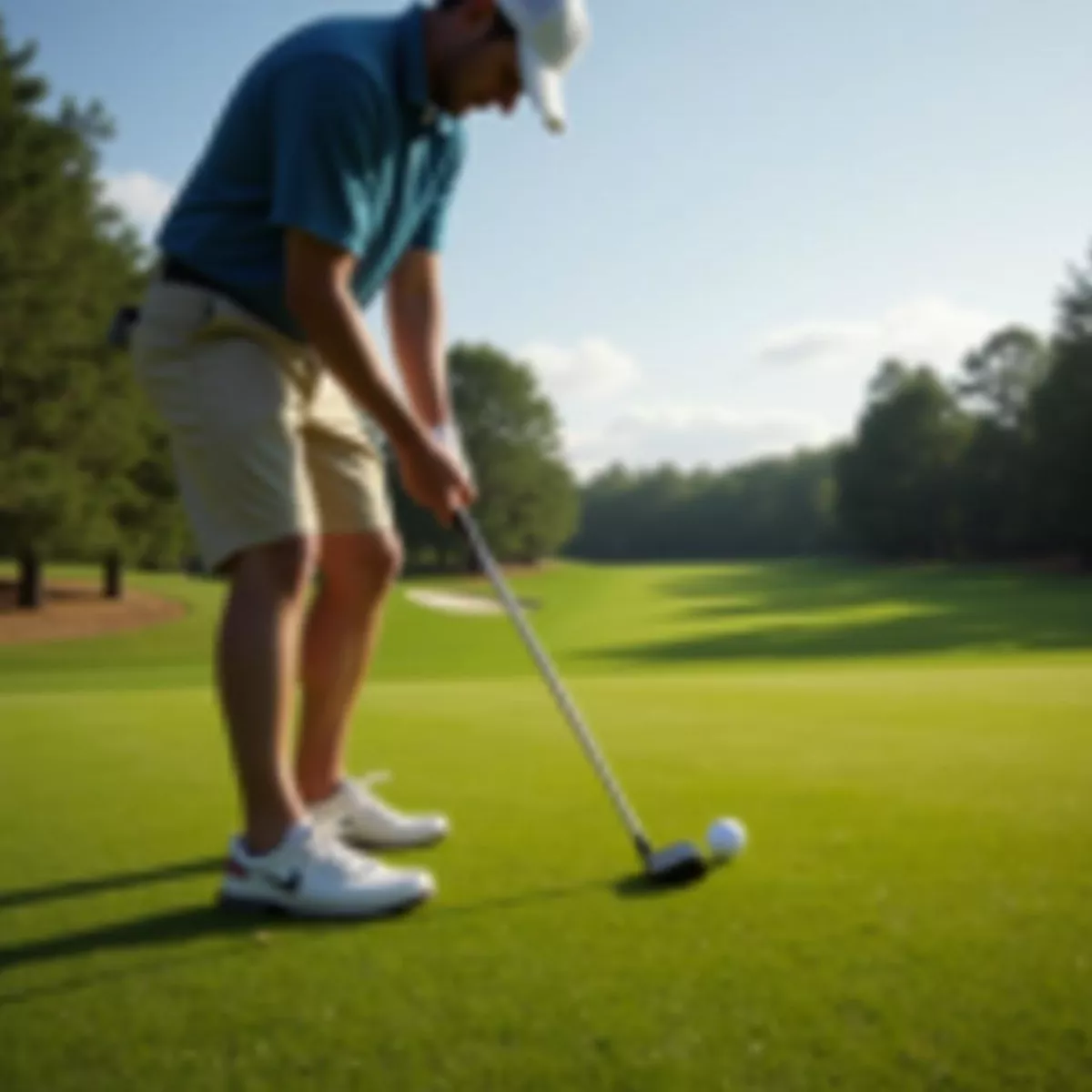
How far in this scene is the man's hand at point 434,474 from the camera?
2.50 metres

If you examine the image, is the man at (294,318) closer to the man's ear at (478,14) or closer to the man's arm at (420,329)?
the man's ear at (478,14)

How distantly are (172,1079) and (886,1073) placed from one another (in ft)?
2.91

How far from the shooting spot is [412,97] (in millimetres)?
2336

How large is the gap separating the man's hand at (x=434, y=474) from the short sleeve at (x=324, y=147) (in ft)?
1.64

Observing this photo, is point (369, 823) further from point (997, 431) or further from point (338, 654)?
point (997, 431)

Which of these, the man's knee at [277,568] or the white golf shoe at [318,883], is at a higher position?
the man's knee at [277,568]

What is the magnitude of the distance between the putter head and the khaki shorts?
3.52 feet

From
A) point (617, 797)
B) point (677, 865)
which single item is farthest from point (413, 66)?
Answer: point (677, 865)

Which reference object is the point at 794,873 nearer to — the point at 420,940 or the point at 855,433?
the point at 420,940

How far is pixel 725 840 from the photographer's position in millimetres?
2238

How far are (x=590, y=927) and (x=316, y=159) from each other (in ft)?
5.34

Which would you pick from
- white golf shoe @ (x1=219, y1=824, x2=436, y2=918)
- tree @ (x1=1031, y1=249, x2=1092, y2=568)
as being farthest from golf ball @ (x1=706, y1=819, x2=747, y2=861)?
tree @ (x1=1031, y1=249, x2=1092, y2=568)

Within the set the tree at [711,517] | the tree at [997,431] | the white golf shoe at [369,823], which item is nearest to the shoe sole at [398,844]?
the white golf shoe at [369,823]

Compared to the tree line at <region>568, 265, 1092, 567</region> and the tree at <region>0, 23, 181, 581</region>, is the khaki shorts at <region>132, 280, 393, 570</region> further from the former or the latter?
the tree line at <region>568, 265, 1092, 567</region>
